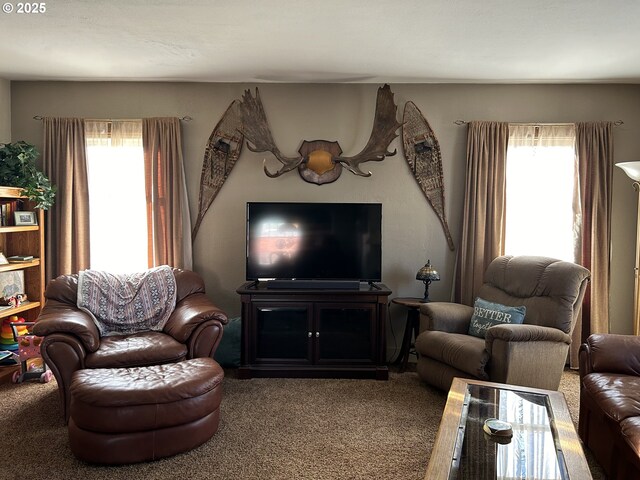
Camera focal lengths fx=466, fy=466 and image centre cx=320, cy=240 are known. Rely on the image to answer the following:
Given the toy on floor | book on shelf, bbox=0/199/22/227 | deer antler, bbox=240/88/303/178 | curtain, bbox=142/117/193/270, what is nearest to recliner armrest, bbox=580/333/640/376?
deer antler, bbox=240/88/303/178

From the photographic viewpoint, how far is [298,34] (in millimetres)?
3082

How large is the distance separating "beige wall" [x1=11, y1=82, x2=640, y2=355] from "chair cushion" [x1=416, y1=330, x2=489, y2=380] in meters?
0.81

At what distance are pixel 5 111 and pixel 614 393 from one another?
16.7 ft

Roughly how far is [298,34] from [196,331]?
83.0 inches

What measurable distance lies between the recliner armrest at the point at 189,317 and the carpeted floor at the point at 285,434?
1.90 ft

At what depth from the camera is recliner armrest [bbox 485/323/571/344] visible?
3021mm

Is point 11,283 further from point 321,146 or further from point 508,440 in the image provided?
point 508,440

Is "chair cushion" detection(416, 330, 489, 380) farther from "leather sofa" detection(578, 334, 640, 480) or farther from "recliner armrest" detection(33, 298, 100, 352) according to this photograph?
"recliner armrest" detection(33, 298, 100, 352)

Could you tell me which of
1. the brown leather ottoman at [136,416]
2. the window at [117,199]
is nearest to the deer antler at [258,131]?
the window at [117,199]

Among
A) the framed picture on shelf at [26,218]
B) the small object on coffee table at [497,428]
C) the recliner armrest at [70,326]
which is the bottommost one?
the small object on coffee table at [497,428]

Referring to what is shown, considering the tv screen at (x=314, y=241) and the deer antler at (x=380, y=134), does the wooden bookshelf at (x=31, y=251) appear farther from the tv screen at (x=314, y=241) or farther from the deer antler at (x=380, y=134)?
the deer antler at (x=380, y=134)

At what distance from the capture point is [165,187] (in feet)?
13.8

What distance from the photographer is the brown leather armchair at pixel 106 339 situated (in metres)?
2.90

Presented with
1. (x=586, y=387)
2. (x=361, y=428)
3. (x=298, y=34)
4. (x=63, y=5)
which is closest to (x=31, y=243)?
(x=63, y=5)
